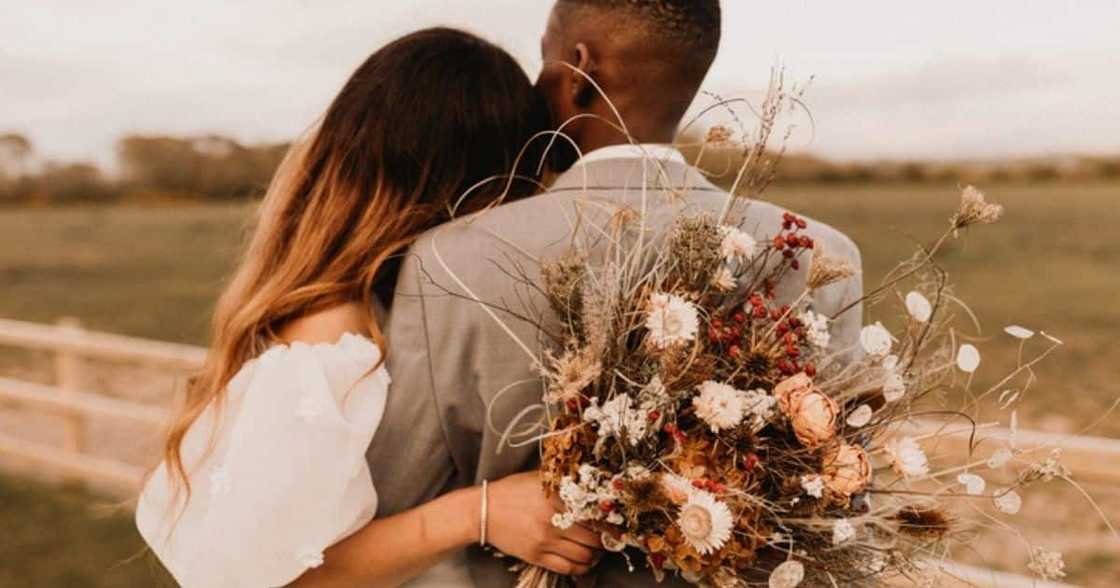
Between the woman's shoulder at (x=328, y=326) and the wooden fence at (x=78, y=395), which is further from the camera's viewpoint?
the wooden fence at (x=78, y=395)

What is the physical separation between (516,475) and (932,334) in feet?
2.36

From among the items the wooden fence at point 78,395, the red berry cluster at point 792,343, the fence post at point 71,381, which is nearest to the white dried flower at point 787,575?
the red berry cluster at point 792,343

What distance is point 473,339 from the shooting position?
5.59 feet

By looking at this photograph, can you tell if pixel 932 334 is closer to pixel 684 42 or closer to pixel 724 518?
pixel 724 518

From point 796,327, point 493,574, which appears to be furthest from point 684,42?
point 493,574

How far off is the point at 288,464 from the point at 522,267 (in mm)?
498

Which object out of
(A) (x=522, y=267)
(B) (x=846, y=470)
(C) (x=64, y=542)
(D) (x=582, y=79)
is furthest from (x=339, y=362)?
(C) (x=64, y=542)

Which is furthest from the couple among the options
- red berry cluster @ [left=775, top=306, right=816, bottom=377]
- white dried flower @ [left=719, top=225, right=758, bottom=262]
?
red berry cluster @ [left=775, top=306, right=816, bottom=377]

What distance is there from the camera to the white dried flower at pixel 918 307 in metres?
1.58

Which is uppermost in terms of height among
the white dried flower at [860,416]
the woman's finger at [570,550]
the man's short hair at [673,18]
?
the man's short hair at [673,18]

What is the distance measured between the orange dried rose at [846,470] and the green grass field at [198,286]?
0.93ft

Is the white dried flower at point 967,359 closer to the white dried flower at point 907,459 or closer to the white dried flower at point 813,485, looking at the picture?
the white dried flower at point 907,459

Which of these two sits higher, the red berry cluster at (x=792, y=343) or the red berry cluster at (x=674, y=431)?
the red berry cluster at (x=792, y=343)

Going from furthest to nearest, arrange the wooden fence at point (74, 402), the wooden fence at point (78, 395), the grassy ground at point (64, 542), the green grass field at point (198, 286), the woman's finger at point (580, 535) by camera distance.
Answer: the wooden fence at point (74, 402) < the wooden fence at point (78, 395) < the green grass field at point (198, 286) < the grassy ground at point (64, 542) < the woman's finger at point (580, 535)
